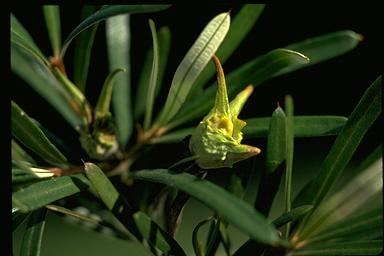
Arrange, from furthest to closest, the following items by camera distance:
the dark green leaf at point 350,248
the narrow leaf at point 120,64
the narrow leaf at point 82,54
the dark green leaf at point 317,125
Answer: the narrow leaf at point 120,64 → the narrow leaf at point 82,54 → the dark green leaf at point 317,125 → the dark green leaf at point 350,248

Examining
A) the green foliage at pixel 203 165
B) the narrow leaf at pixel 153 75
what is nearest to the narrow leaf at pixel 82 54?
the green foliage at pixel 203 165

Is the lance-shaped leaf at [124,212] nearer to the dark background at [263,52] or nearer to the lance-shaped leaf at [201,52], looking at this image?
the lance-shaped leaf at [201,52]

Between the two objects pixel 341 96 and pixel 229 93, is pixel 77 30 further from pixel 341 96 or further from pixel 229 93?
pixel 341 96

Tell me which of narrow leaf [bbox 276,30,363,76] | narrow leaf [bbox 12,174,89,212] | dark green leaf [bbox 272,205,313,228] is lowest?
dark green leaf [bbox 272,205,313,228]

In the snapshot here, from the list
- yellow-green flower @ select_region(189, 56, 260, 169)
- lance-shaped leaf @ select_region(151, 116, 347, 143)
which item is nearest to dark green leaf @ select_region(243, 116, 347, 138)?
lance-shaped leaf @ select_region(151, 116, 347, 143)

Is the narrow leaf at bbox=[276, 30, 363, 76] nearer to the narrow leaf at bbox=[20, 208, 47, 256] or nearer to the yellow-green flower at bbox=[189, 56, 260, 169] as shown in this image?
the yellow-green flower at bbox=[189, 56, 260, 169]

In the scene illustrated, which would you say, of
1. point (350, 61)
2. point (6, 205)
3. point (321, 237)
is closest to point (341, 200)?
point (321, 237)

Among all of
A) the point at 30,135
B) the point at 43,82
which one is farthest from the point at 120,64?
the point at 30,135
